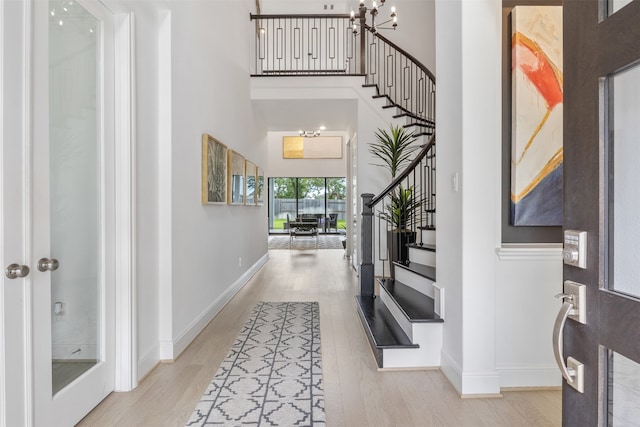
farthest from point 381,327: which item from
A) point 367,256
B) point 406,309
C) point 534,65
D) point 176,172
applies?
point 534,65

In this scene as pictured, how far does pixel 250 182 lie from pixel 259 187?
3.20ft

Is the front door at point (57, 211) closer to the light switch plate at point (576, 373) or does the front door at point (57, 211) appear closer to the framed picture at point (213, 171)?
the framed picture at point (213, 171)

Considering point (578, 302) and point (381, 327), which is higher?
point (578, 302)

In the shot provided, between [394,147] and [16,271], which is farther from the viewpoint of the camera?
[394,147]

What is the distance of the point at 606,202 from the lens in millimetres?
738

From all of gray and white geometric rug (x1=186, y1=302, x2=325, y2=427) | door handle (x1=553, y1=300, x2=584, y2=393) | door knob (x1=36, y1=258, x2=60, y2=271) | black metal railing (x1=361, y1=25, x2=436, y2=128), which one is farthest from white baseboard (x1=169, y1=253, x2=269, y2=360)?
black metal railing (x1=361, y1=25, x2=436, y2=128)

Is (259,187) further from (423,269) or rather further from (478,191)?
(478,191)

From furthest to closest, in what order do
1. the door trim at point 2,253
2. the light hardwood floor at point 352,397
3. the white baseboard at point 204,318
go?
the white baseboard at point 204,318
the light hardwood floor at point 352,397
the door trim at point 2,253

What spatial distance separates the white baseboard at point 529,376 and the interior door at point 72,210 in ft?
8.09

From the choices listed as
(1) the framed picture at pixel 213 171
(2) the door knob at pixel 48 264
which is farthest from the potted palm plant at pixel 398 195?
(2) the door knob at pixel 48 264

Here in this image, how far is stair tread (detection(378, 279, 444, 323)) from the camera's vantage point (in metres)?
2.59

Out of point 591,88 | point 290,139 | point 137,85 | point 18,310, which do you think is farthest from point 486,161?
point 290,139

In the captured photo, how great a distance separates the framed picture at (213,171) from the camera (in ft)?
11.5

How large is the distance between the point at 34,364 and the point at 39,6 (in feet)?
5.23
